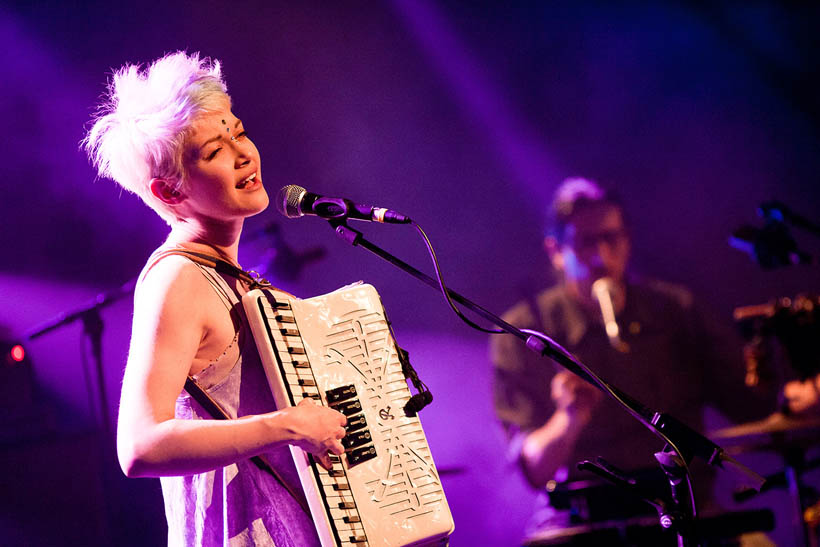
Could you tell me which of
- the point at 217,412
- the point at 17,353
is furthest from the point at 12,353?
the point at 217,412

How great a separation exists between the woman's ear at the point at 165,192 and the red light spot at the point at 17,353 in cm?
208

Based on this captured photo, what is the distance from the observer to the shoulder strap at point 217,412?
183cm

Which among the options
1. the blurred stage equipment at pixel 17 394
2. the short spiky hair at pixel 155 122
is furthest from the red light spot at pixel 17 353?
the short spiky hair at pixel 155 122

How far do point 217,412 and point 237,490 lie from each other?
0.19 metres

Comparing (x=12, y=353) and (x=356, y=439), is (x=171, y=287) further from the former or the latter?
(x=12, y=353)

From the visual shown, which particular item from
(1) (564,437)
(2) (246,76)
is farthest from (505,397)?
(2) (246,76)

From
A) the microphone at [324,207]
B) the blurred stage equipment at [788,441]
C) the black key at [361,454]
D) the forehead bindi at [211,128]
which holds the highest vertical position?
the forehead bindi at [211,128]

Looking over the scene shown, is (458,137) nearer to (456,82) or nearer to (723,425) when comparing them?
(456,82)

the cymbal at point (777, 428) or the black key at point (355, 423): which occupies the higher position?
the black key at point (355, 423)

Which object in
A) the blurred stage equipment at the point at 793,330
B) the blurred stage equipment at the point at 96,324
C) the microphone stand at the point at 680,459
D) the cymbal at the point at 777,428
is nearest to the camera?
the microphone stand at the point at 680,459

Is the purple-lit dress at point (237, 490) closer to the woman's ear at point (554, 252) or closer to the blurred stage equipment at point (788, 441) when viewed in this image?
the blurred stage equipment at point (788, 441)

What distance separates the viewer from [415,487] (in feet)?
6.28

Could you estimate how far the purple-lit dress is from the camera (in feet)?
5.98

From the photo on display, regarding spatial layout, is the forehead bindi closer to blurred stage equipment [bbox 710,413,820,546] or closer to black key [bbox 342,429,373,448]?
black key [bbox 342,429,373,448]
